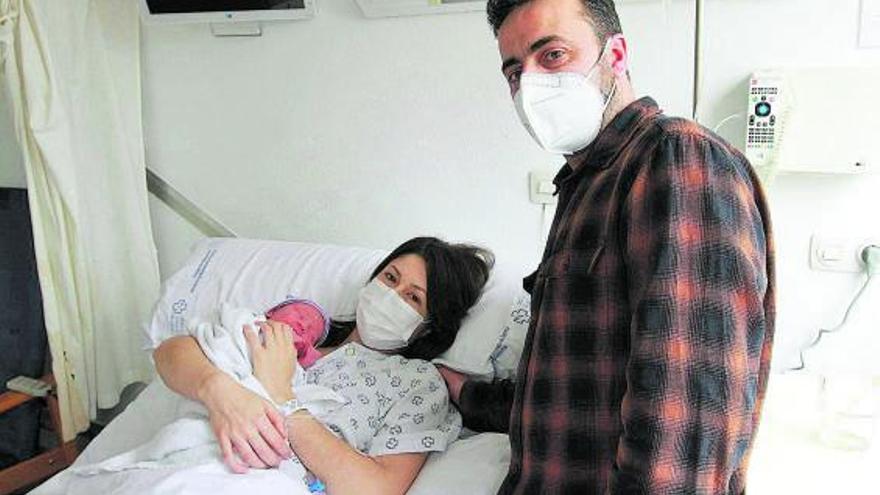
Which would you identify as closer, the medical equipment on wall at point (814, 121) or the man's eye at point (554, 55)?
the man's eye at point (554, 55)

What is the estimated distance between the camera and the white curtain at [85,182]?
1.99 metres

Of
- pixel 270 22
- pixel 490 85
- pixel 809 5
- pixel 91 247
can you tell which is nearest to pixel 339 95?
pixel 270 22

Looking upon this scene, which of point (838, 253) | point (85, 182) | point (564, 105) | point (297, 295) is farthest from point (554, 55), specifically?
point (85, 182)

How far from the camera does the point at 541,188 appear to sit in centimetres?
179

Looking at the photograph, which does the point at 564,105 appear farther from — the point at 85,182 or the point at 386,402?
the point at 85,182

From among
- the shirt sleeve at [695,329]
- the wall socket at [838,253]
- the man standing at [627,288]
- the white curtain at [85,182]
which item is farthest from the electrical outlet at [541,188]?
the white curtain at [85,182]

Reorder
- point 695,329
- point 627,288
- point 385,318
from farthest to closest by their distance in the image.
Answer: point 385,318 < point 627,288 < point 695,329

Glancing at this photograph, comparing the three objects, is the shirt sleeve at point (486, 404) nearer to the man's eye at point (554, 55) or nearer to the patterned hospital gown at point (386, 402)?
the patterned hospital gown at point (386, 402)

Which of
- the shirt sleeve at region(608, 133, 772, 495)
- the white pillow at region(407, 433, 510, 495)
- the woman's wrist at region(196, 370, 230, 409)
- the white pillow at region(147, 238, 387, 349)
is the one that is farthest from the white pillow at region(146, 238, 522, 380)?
the shirt sleeve at region(608, 133, 772, 495)

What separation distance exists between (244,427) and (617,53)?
32.8 inches

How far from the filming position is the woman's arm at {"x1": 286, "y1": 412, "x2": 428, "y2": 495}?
1274mm

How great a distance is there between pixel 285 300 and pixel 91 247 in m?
0.84

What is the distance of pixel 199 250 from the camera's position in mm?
2008

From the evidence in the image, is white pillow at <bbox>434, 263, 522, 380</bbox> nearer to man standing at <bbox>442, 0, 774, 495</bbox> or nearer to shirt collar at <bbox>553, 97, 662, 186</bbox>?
man standing at <bbox>442, 0, 774, 495</bbox>
